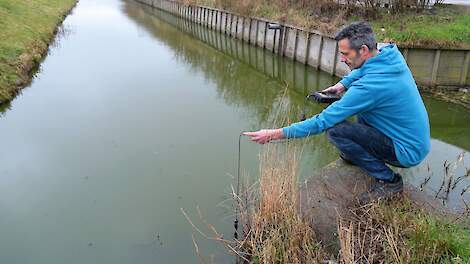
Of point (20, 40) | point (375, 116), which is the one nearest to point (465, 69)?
point (375, 116)

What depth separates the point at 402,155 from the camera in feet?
10.4

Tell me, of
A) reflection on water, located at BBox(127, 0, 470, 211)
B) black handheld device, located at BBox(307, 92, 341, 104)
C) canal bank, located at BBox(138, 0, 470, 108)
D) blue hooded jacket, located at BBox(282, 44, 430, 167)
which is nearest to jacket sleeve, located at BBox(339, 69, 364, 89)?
black handheld device, located at BBox(307, 92, 341, 104)

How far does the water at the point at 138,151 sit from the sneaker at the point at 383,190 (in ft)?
4.07

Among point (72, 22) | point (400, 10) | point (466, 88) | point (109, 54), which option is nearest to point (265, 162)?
point (466, 88)

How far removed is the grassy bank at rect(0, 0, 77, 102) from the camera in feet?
30.4

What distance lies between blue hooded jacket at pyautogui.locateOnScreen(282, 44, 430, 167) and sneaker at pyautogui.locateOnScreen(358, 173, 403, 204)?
26 cm

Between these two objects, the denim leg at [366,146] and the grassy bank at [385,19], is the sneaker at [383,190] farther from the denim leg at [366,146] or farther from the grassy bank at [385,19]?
the grassy bank at [385,19]

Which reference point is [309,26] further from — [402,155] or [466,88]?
[402,155]

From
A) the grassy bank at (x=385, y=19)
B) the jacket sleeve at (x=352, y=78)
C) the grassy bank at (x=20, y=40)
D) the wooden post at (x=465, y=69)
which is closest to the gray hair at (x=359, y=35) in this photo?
the jacket sleeve at (x=352, y=78)

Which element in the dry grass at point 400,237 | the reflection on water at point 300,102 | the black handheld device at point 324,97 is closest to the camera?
the dry grass at point 400,237

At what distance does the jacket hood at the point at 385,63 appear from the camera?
2945 millimetres

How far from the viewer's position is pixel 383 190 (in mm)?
3439

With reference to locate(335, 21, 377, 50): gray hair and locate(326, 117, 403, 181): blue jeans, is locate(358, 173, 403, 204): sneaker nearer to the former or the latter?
locate(326, 117, 403, 181): blue jeans

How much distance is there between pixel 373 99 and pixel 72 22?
760 inches
